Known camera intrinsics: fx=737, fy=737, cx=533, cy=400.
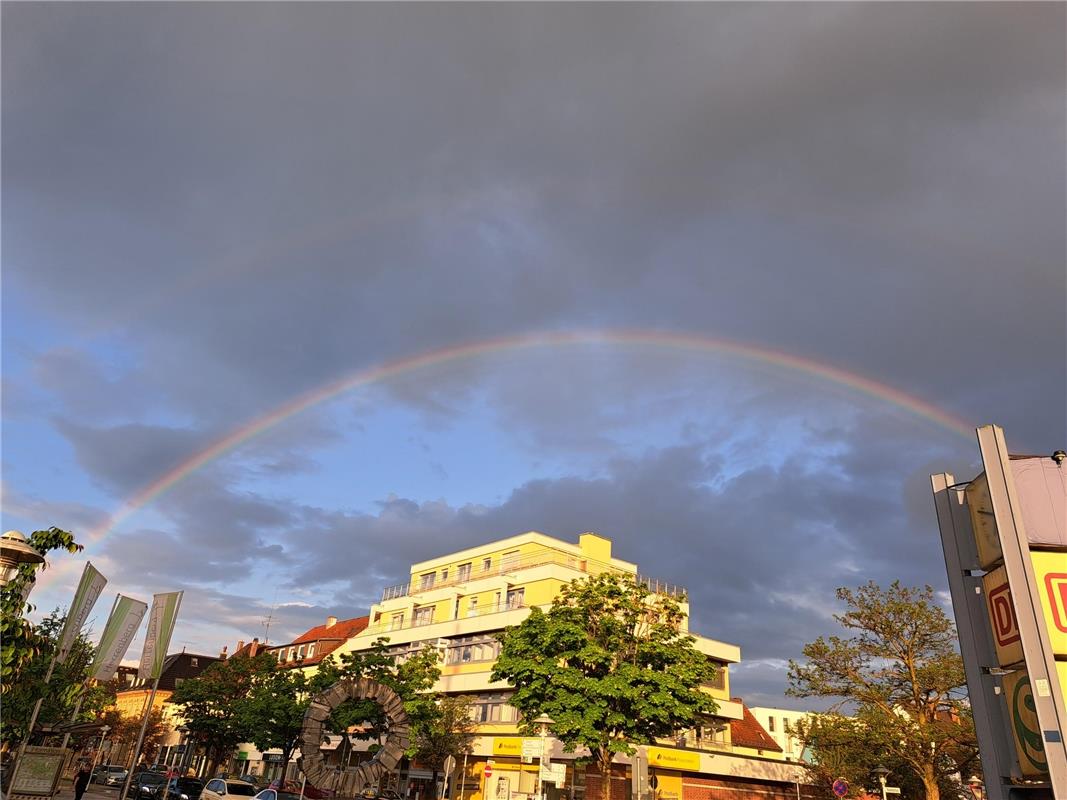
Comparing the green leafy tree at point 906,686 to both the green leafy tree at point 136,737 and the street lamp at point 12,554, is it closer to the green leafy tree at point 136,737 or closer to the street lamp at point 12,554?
the street lamp at point 12,554

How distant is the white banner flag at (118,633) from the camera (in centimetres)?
2825

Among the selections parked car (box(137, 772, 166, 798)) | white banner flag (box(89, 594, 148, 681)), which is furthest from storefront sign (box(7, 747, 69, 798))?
parked car (box(137, 772, 166, 798))

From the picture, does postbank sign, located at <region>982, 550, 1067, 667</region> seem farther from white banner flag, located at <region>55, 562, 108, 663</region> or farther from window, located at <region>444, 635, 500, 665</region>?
window, located at <region>444, 635, 500, 665</region>

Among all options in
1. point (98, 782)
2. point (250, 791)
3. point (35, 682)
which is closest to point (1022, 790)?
point (35, 682)

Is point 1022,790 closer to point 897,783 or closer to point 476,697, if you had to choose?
point 897,783

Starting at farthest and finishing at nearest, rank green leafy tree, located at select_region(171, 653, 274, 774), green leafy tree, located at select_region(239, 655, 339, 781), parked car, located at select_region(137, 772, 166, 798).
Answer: green leafy tree, located at select_region(171, 653, 274, 774)
green leafy tree, located at select_region(239, 655, 339, 781)
parked car, located at select_region(137, 772, 166, 798)

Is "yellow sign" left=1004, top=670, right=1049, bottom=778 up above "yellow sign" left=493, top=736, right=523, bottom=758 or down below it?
below

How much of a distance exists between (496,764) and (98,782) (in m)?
36.3

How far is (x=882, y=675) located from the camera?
1344 inches

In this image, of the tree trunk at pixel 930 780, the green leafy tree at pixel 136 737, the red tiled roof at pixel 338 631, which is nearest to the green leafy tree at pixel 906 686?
the tree trunk at pixel 930 780

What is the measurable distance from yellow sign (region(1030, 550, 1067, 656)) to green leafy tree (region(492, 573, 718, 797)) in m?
26.4

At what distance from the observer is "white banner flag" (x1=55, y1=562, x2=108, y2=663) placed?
76.2ft

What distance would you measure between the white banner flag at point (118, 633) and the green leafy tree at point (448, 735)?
65.8 feet

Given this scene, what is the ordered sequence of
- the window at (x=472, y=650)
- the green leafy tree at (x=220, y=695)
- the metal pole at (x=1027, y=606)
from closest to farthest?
the metal pole at (x=1027, y=606), the window at (x=472, y=650), the green leafy tree at (x=220, y=695)
